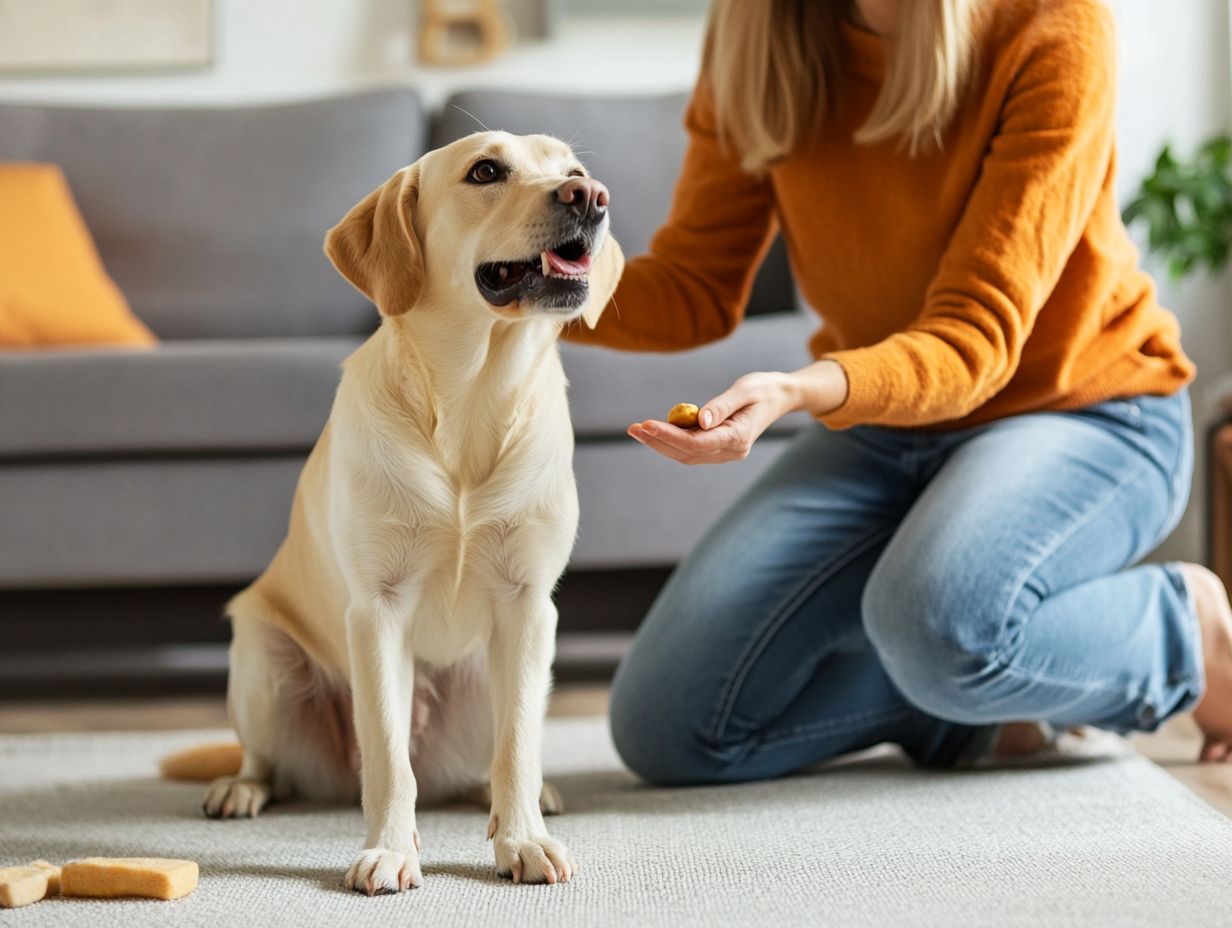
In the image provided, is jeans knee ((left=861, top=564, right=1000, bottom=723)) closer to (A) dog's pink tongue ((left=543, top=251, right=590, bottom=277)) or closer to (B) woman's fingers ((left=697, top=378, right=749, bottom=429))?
(B) woman's fingers ((left=697, top=378, right=749, bottom=429))

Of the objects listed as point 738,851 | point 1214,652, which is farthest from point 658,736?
point 1214,652

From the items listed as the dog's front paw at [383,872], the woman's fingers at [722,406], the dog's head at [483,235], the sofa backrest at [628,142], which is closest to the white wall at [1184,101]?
the sofa backrest at [628,142]

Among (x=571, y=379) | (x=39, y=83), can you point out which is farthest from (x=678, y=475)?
(x=39, y=83)

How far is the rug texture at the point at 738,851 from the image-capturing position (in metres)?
1.06

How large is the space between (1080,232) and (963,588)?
44 centimetres

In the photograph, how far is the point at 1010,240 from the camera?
4.71 ft

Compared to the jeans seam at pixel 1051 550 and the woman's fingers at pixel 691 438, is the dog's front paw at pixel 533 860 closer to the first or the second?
the woman's fingers at pixel 691 438

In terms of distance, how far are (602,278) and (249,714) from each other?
0.63 meters

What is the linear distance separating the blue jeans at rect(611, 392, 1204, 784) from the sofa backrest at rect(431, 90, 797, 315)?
127 cm

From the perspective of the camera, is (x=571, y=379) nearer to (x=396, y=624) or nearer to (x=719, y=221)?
(x=719, y=221)

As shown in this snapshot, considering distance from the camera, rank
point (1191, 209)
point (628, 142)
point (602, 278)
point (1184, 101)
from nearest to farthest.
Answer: point (602, 278) → point (628, 142) → point (1191, 209) → point (1184, 101)

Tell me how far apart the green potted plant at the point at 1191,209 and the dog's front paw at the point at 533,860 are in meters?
2.48

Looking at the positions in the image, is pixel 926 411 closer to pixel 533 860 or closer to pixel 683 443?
pixel 683 443

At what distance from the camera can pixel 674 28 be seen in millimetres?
3428
